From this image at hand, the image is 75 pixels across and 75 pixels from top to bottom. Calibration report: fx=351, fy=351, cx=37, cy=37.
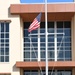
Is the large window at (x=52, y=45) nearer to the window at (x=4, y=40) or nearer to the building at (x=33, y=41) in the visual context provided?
the building at (x=33, y=41)

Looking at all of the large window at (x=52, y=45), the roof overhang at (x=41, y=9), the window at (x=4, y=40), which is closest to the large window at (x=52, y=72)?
the large window at (x=52, y=45)

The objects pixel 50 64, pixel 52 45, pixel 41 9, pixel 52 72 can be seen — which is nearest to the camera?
pixel 50 64

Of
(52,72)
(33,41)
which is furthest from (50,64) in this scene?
(33,41)

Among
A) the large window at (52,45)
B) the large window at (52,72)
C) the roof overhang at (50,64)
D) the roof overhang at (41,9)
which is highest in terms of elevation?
the roof overhang at (41,9)

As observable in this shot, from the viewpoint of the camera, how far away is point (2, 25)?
28.5 m

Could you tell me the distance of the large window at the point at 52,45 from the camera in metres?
29.7

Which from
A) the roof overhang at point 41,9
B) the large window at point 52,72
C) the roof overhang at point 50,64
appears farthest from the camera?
the large window at point 52,72

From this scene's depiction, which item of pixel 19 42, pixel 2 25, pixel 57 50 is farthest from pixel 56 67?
pixel 2 25

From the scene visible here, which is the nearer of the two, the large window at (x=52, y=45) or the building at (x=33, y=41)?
the building at (x=33, y=41)

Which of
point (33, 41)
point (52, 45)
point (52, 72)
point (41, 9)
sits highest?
point (41, 9)

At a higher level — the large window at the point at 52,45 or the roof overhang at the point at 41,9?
the roof overhang at the point at 41,9

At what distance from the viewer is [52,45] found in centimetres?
2975

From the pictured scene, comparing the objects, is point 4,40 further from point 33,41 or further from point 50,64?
point 50,64

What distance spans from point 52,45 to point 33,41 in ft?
5.42
